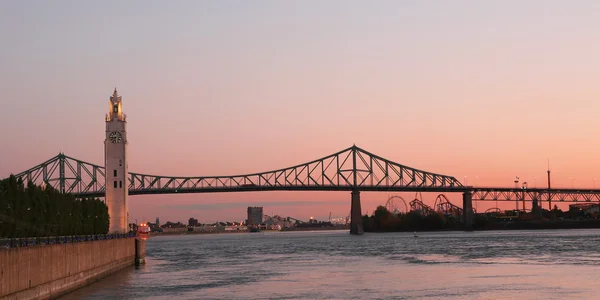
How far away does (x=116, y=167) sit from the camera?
76000 mm

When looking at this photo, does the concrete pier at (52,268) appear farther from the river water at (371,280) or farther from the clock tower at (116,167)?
the clock tower at (116,167)

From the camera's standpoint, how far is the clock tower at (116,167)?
2982 inches

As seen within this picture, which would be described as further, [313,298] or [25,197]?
[25,197]

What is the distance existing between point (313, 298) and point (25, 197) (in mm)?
14455

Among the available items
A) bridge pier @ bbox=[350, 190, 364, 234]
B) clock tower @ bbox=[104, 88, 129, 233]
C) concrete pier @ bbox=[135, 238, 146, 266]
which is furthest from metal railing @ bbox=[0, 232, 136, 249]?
bridge pier @ bbox=[350, 190, 364, 234]

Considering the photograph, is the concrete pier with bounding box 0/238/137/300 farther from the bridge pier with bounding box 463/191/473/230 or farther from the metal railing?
the bridge pier with bounding box 463/191/473/230

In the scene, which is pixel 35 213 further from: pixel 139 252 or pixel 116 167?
pixel 116 167

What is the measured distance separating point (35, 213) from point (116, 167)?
3137cm

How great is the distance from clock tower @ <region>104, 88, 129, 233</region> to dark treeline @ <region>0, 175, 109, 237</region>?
50.1 ft

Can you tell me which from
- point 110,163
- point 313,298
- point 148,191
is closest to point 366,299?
point 313,298

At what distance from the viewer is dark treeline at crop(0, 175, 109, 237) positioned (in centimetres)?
3988

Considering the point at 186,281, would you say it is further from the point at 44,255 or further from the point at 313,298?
the point at 44,255

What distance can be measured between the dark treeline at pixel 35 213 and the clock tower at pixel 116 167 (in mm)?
15265

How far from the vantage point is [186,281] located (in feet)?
171
